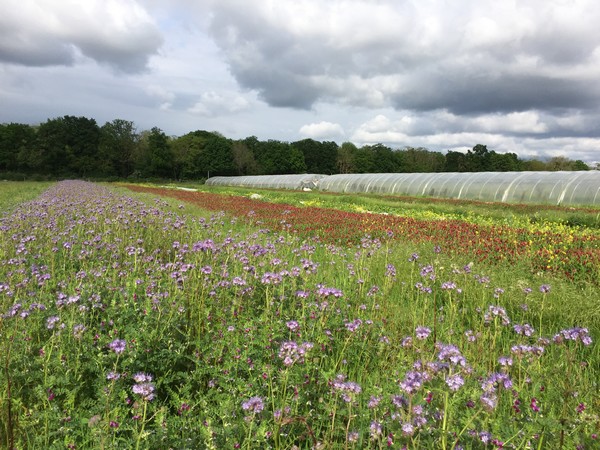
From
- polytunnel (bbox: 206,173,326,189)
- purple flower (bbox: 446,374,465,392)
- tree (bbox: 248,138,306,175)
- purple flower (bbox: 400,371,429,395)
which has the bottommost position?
polytunnel (bbox: 206,173,326,189)

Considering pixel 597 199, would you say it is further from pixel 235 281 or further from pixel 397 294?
pixel 235 281

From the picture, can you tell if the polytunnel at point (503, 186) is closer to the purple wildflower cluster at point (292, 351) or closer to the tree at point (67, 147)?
the purple wildflower cluster at point (292, 351)

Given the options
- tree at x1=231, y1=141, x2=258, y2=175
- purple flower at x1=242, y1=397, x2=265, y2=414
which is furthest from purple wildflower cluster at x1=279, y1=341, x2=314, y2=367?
tree at x1=231, y1=141, x2=258, y2=175

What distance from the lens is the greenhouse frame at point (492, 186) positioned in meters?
23.9

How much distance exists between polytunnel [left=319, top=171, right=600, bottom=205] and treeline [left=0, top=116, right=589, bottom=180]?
45383mm

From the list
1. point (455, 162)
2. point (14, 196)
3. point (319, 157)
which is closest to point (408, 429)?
point (14, 196)

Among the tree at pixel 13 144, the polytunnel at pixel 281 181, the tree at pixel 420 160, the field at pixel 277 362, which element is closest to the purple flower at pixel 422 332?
the field at pixel 277 362

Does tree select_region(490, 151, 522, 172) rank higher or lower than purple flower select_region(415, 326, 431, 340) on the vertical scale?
higher

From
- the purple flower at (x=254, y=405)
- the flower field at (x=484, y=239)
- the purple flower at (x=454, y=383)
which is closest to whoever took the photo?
the purple flower at (x=454, y=383)

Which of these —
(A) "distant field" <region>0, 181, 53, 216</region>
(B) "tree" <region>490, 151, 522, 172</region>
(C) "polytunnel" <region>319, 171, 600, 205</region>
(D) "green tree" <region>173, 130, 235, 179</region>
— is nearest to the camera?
(A) "distant field" <region>0, 181, 53, 216</region>

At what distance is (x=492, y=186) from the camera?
2914cm

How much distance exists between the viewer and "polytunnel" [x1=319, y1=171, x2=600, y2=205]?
23812 millimetres

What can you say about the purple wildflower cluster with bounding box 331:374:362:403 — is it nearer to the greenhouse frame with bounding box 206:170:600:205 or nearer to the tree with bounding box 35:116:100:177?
the greenhouse frame with bounding box 206:170:600:205

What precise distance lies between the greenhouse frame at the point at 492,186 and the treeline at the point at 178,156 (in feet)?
127
